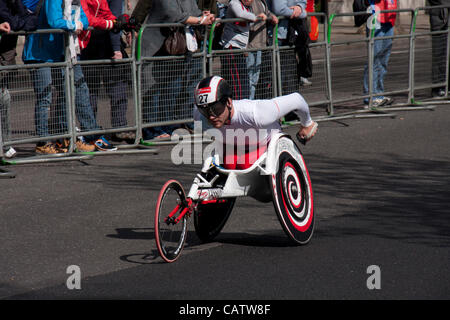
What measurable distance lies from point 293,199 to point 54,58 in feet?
15.6

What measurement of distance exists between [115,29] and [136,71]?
2.05ft

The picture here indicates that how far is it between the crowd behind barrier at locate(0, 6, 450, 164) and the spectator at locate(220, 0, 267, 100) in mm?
16

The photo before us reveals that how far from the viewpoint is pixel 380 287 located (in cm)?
568

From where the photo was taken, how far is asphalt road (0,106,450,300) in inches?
227

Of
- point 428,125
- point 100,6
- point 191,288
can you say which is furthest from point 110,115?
point 191,288

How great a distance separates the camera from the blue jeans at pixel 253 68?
12414 millimetres

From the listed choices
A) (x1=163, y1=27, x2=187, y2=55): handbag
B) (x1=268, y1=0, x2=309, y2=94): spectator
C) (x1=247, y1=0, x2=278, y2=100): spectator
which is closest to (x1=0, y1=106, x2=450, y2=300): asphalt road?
(x1=163, y1=27, x2=187, y2=55): handbag

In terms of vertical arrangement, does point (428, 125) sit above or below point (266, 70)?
below

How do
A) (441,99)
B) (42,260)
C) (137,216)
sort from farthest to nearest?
(441,99) → (137,216) → (42,260)

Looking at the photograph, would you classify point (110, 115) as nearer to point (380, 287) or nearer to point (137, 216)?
point (137, 216)

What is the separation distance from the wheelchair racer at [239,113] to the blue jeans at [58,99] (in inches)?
154

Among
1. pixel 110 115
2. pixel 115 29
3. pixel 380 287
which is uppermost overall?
pixel 115 29

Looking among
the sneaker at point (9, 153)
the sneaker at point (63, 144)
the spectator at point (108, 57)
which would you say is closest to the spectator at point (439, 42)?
the spectator at point (108, 57)

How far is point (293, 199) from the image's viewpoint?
6.79 metres
